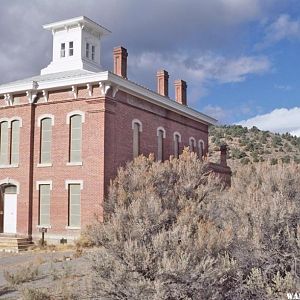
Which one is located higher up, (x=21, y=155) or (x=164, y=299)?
(x=21, y=155)

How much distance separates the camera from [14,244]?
23.3m

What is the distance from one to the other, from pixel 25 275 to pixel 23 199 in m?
12.0

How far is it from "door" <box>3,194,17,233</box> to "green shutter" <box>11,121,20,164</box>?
2.02 meters

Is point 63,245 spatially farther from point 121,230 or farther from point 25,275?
point 121,230

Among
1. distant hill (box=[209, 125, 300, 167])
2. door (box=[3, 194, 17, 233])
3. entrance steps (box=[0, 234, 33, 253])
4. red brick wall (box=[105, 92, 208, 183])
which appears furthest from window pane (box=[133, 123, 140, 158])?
distant hill (box=[209, 125, 300, 167])

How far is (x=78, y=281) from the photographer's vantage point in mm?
11867

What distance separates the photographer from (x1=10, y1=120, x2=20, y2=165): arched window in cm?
2580

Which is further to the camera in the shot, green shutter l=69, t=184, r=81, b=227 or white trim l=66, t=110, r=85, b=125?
white trim l=66, t=110, r=85, b=125

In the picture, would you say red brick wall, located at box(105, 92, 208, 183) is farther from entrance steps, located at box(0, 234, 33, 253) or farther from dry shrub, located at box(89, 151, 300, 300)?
dry shrub, located at box(89, 151, 300, 300)

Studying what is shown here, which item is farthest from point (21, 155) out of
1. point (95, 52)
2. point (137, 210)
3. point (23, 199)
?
point (137, 210)

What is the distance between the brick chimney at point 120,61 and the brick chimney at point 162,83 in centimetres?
399

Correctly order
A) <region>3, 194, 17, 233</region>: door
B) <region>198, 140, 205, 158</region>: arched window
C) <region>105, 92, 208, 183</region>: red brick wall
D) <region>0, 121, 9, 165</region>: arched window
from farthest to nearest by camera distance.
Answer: <region>198, 140, 205, 158</region>: arched window
<region>0, 121, 9, 165</region>: arched window
<region>3, 194, 17, 233</region>: door
<region>105, 92, 208, 183</region>: red brick wall

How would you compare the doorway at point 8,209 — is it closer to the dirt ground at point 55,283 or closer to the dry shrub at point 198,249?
the dirt ground at point 55,283

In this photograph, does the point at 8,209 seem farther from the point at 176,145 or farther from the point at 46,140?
the point at 176,145
